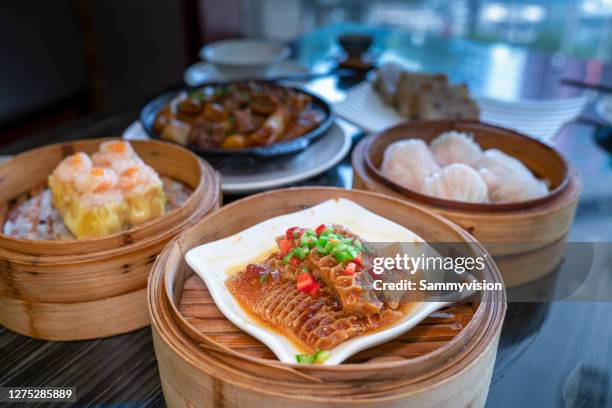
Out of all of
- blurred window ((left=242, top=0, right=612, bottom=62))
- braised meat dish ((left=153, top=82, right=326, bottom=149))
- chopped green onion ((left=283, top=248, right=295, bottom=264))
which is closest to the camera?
chopped green onion ((left=283, top=248, right=295, bottom=264))

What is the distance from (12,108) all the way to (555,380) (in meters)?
4.72

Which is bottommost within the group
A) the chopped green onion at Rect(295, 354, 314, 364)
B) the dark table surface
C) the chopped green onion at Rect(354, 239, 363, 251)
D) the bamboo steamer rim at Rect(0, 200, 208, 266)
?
the dark table surface

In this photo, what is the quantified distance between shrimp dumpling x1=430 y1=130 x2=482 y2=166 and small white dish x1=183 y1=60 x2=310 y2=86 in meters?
1.74

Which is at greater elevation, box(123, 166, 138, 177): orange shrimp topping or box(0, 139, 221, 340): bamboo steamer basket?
box(123, 166, 138, 177): orange shrimp topping

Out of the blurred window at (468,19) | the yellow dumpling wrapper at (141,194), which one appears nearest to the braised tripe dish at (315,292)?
the yellow dumpling wrapper at (141,194)

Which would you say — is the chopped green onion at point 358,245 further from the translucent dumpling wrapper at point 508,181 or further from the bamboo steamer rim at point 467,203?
the translucent dumpling wrapper at point 508,181

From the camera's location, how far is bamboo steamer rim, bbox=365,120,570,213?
171cm

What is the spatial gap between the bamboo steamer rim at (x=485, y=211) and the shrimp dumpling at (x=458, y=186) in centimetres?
15

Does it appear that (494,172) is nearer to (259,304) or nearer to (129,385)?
(259,304)

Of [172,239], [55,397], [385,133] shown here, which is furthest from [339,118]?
[55,397]

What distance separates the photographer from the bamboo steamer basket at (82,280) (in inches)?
57.9

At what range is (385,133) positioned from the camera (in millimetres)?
2275

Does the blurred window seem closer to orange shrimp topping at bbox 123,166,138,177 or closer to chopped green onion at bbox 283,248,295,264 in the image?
orange shrimp topping at bbox 123,166,138,177

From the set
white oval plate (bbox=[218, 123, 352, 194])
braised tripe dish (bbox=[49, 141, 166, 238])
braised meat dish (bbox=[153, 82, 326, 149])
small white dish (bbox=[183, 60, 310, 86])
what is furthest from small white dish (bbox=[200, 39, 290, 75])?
braised tripe dish (bbox=[49, 141, 166, 238])
